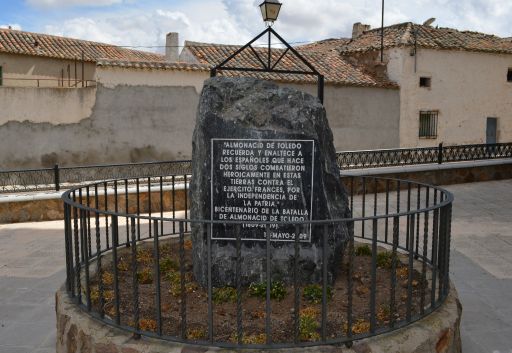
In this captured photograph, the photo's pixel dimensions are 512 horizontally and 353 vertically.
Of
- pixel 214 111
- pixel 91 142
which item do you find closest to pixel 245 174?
pixel 214 111

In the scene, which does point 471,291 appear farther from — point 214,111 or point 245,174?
point 214,111

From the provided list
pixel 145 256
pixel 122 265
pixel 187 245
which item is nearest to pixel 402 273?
pixel 187 245

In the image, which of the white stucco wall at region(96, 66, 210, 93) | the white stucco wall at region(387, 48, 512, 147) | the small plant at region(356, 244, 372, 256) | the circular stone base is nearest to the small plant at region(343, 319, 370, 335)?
the circular stone base

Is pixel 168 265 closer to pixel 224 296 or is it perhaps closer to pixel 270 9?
pixel 224 296

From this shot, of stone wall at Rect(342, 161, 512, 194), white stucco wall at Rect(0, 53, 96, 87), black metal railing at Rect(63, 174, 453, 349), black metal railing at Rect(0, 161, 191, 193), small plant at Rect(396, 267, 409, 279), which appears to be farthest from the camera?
white stucco wall at Rect(0, 53, 96, 87)

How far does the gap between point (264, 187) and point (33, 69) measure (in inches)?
817

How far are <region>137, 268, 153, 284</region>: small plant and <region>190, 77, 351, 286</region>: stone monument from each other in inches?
20.5

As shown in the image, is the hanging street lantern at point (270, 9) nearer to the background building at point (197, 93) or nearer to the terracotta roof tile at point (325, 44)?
the background building at point (197, 93)

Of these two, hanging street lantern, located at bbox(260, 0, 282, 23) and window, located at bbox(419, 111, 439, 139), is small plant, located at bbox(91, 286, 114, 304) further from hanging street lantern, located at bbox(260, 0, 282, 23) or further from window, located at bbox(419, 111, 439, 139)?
window, located at bbox(419, 111, 439, 139)

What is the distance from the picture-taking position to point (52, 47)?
23328 mm

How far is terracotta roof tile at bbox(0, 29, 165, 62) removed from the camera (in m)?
21.4

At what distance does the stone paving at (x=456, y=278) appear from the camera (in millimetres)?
4727

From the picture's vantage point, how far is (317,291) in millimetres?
4441

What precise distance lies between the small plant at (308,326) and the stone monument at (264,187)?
72cm
